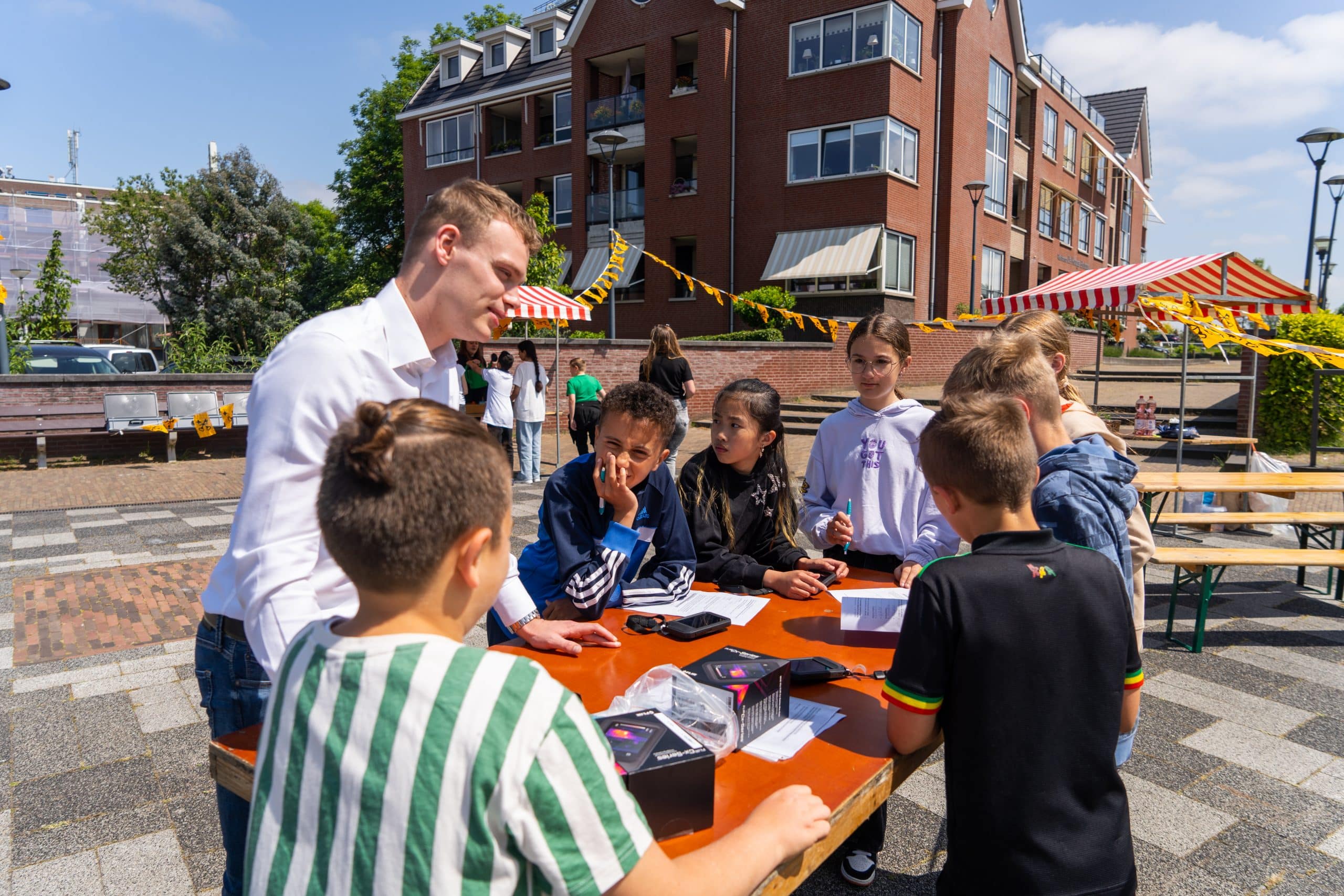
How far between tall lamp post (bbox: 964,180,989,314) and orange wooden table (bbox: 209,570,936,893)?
21.6 meters

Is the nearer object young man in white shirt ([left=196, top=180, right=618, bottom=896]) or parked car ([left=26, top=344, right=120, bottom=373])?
young man in white shirt ([left=196, top=180, right=618, bottom=896])

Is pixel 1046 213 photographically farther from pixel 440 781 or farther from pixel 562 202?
pixel 440 781

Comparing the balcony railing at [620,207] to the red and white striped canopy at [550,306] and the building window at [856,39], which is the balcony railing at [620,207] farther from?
the red and white striped canopy at [550,306]

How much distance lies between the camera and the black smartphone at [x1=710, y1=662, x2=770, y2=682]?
6.04ft

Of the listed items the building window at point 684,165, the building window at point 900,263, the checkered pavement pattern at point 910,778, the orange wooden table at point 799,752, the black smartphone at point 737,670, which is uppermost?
the building window at point 684,165

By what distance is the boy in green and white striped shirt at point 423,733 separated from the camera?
3.15ft

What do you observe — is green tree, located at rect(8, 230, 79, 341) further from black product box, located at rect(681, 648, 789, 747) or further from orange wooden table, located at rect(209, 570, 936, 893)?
black product box, located at rect(681, 648, 789, 747)

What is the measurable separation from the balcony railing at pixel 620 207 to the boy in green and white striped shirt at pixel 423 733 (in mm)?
28088

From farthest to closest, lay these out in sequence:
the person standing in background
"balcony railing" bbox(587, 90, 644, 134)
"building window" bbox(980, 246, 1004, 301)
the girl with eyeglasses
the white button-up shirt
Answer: "building window" bbox(980, 246, 1004, 301) → "balcony railing" bbox(587, 90, 644, 134) → the person standing in background → the girl with eyeglasses → the white button-up shirt

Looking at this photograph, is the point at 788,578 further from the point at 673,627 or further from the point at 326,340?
the point at 326,340

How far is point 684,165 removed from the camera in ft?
93.1

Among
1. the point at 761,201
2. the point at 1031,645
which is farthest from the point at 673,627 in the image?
the point at 761,201

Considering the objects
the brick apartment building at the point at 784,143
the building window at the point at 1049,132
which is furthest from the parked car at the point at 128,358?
the building window at the point at 1049,132

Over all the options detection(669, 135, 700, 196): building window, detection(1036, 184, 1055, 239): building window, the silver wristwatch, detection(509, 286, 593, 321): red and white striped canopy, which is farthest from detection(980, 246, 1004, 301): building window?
the silver wristwatch
